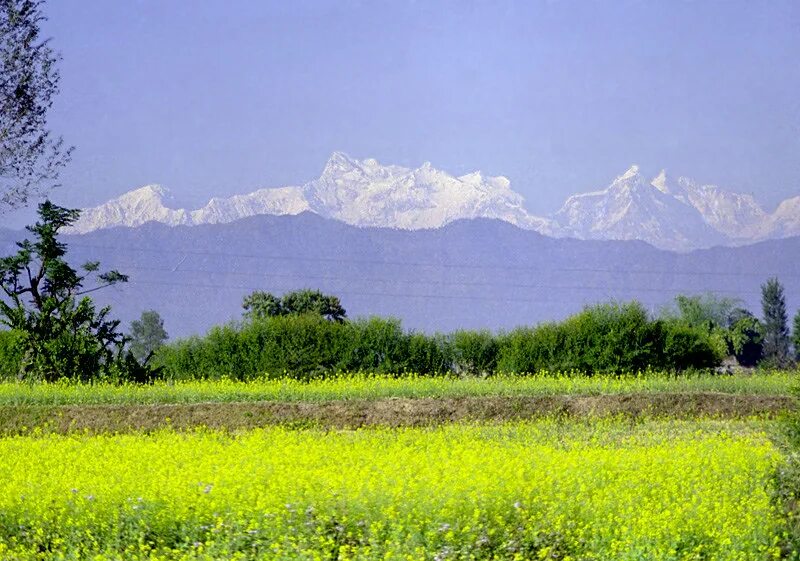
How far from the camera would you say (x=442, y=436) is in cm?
1636

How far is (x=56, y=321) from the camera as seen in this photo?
24.5 meters

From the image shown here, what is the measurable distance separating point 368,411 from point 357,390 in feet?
6.28

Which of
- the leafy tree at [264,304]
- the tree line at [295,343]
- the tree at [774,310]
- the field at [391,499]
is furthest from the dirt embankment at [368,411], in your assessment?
the tree at [774,310]

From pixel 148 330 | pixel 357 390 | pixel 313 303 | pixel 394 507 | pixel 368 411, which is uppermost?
pixel 313 303

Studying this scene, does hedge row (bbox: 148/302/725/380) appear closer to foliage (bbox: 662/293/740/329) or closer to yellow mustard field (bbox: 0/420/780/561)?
yellow mustard field (bbox: 0/420/780/561)

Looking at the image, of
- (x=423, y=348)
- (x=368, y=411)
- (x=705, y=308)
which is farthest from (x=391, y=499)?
(x=705, y=308)

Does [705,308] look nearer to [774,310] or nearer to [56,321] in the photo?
[774,310]

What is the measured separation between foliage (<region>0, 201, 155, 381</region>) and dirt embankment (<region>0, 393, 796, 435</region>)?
4487mm

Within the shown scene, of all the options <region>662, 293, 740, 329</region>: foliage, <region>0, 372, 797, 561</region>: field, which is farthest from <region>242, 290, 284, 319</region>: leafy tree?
<region>0, 372, 797, 561</region>: field

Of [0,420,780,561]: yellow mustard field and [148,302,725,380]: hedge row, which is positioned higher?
[148,302,725,380]: hedge row

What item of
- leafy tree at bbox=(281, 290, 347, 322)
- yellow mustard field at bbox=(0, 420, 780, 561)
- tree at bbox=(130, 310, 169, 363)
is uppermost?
leafy tree at bbox=(281, 290, 347, 322)

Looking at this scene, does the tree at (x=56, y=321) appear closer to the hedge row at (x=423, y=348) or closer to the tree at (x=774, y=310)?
the hedge row at (x=423, y=348)

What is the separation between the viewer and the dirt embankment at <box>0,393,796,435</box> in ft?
61.0

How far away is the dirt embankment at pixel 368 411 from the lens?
18.6 m
